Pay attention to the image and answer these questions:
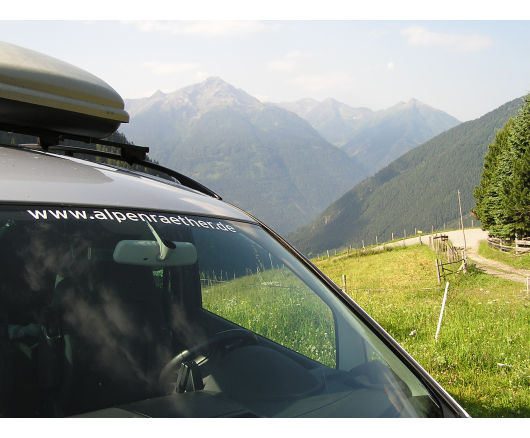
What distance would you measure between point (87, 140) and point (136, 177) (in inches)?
36.9

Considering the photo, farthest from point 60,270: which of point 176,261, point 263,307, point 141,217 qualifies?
point 263,307

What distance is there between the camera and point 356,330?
2359 millimetres

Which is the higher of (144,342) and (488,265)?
(144,342)

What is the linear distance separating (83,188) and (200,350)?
782 millimetres

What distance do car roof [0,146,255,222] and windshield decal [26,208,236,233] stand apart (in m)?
0.03

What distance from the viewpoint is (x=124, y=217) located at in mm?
2094

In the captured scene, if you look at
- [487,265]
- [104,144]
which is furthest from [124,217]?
[487,265]

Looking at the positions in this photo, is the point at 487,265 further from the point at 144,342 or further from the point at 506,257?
the point at 144,342

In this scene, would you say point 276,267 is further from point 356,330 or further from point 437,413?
point 437,413

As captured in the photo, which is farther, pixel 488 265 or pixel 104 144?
pixel 488 265

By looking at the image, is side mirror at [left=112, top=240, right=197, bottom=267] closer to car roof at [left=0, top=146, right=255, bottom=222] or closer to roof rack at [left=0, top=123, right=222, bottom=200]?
car roof at [left=0, top=146, right=255, bottom=222]

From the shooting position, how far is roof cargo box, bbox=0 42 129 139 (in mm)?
2596

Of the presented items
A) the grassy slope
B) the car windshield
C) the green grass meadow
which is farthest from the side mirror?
the grassy slope

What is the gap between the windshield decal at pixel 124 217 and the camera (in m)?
1.93
